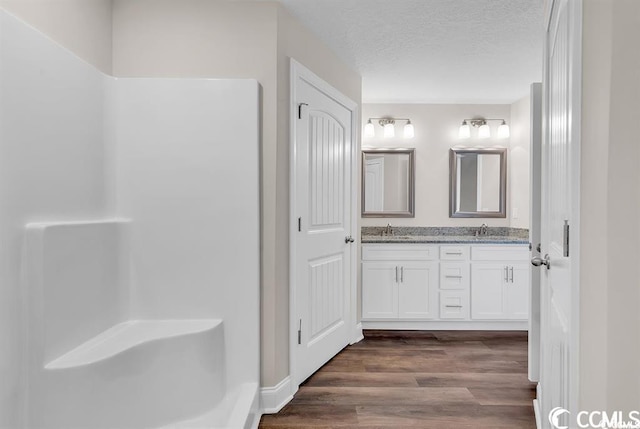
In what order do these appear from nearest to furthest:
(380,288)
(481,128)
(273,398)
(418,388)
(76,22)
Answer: (76,22) < (273,398) < (418,388) < (380,288) < (481,128)

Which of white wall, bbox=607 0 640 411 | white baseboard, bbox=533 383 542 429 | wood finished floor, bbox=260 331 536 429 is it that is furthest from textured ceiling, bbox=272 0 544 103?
wood finished floor, bbox=260 331 536 429

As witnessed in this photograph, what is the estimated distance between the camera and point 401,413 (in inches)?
96.1

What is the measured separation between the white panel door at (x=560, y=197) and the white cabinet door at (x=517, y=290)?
6.57 ft

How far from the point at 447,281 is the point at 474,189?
3.71ft

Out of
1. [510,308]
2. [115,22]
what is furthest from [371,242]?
[115,22]

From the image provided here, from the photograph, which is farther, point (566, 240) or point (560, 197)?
point (560, 197)

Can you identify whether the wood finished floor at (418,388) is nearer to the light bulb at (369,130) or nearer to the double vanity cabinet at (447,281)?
the double vanity cabinet at (447,281)

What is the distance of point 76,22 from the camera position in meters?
2.06

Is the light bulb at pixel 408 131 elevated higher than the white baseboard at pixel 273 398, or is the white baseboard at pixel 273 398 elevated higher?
the light bulb at pixel 408 131

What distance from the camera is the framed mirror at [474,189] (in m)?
4.65

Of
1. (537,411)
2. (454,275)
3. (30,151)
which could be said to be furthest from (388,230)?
(30,151)

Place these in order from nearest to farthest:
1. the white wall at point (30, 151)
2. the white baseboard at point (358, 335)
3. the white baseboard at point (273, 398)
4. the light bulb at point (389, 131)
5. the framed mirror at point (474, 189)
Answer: the white wall at point (30, 151) → the white baseboard at point (273, 398) → the white baseboard at point (358, 335) → the light bulb at point (389, 131) → the framed mirror at point (474, 189)

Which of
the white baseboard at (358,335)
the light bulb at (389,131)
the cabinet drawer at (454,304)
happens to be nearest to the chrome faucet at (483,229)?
the cabinet drawer at (454,304)

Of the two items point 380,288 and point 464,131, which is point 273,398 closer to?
point 380,288
